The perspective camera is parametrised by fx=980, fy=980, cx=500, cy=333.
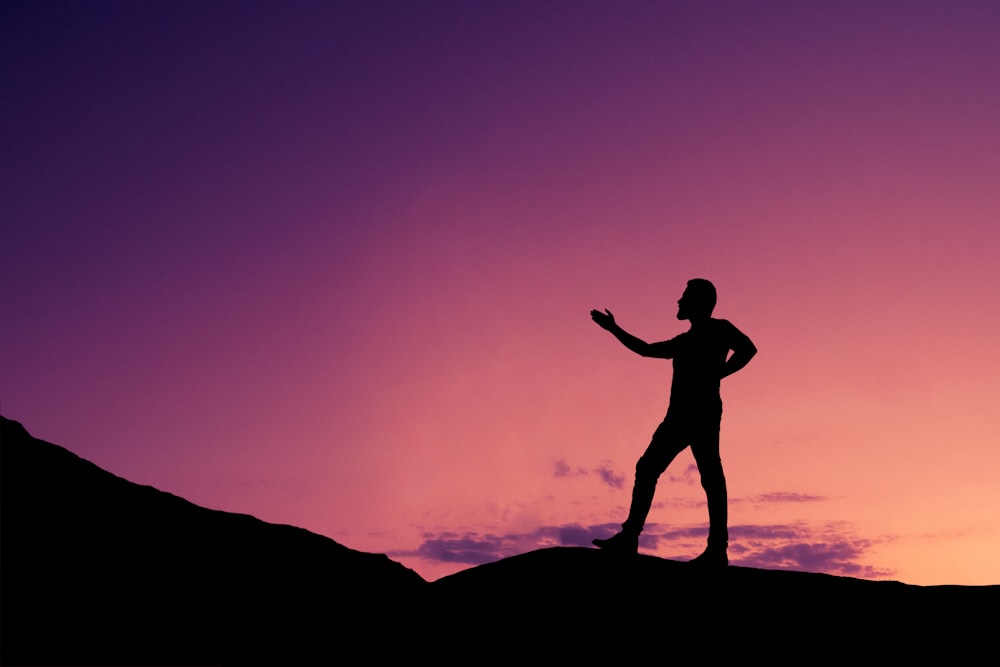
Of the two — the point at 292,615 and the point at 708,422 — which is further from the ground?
the point at 708,422

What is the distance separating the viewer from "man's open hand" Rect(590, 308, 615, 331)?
11797 mm

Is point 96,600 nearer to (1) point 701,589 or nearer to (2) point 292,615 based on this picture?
(2) point 292,615

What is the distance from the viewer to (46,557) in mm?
10727

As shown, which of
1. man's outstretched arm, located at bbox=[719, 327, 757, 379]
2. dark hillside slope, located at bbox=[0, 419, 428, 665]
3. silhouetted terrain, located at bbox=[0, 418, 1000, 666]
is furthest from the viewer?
man's outstretched arm, located at bbox=[719, 327, 757, 379]

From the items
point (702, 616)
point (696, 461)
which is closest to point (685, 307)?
point (696, 461)

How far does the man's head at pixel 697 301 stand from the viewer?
38.8 ft

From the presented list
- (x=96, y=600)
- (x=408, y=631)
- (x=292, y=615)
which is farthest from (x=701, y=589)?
(x=96, y=600)

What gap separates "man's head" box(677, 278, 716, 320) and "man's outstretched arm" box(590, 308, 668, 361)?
502 mm

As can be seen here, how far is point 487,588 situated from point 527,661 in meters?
1.74

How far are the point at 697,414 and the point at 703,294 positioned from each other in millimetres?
1449

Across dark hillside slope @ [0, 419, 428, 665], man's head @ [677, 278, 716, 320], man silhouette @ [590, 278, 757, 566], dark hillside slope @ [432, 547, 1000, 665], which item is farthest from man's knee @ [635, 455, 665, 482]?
dark hillside slope @ [0, 419, 428, 665]

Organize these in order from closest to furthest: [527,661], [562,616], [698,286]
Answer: [527,661] → [562,616] → [698,286]

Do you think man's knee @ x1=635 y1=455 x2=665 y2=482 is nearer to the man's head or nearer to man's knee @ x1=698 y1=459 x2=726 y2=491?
man's knee @ x1=698 y1=459 x2=726 y2=491

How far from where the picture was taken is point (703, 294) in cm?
1184
